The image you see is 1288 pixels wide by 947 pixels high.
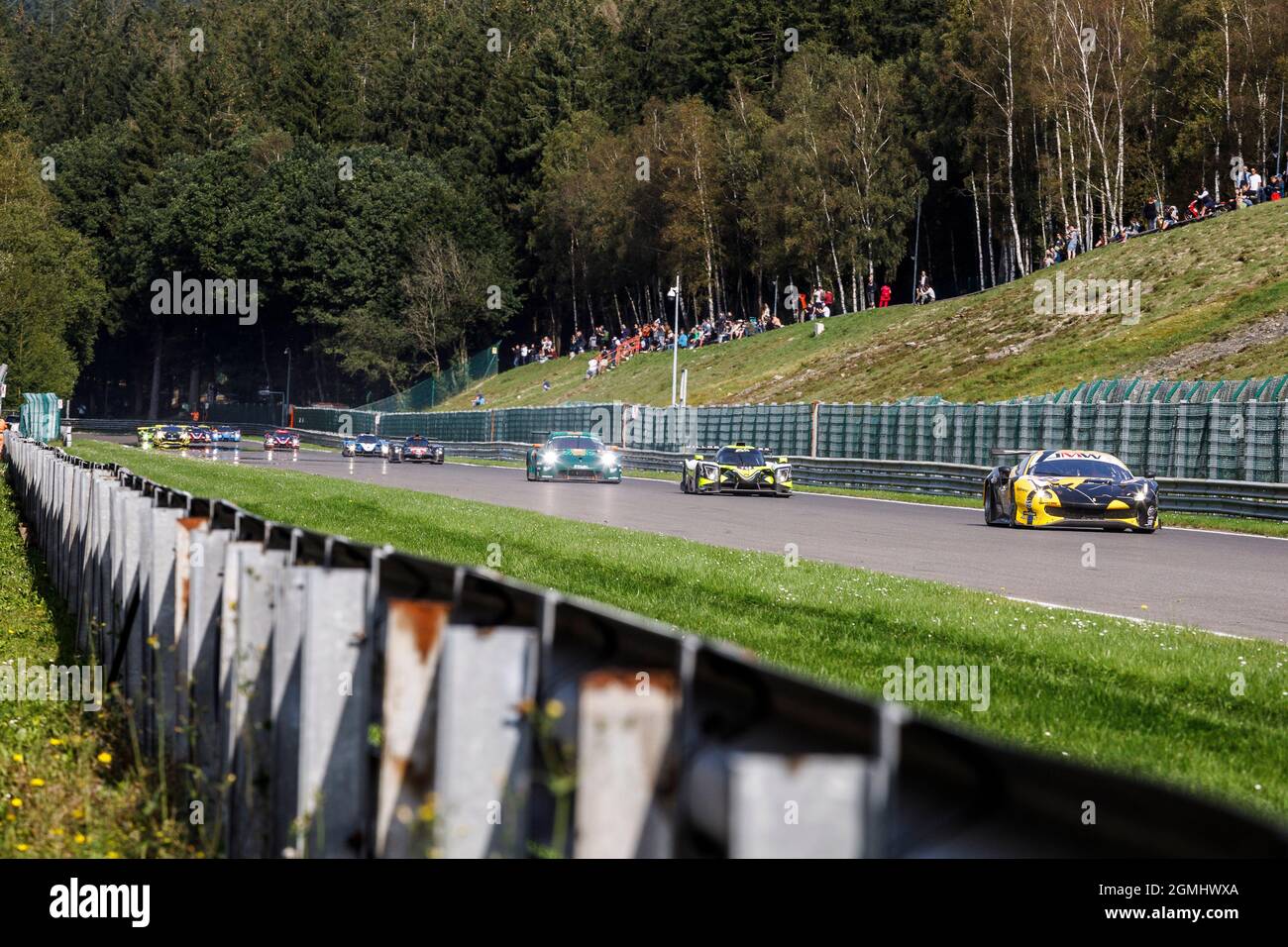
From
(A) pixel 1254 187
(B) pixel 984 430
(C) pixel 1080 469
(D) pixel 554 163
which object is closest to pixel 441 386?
(D) pixel 554 163

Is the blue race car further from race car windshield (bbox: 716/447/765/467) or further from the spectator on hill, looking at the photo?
race car windshield (bbox: 716/447/765/467)

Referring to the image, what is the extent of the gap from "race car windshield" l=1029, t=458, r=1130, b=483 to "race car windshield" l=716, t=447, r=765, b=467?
11992 mm

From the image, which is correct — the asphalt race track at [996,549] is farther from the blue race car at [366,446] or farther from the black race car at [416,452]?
the blue race car at [366,446]

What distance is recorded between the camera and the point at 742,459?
37.2m

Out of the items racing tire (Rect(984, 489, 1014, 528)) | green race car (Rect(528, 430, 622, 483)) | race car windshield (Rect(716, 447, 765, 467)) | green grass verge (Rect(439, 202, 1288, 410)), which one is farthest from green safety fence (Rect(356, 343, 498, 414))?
racing tire (Rect(984, 489, 1014, 528))

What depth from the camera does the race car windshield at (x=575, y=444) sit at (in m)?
44.9

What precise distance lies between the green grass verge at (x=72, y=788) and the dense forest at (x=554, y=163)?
201 feet

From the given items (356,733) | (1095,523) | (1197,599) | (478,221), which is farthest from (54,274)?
(356,733)

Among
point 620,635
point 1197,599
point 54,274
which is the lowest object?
point 1197,599

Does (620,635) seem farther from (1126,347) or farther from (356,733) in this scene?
(1126,347)

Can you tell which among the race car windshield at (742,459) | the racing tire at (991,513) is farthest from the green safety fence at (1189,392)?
the racing tire at (991,513)
